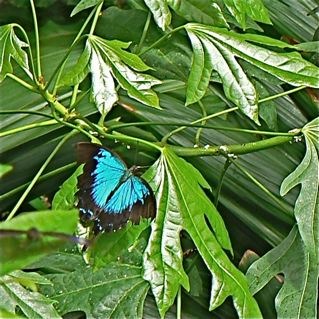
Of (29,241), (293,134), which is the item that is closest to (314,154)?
(293,134)

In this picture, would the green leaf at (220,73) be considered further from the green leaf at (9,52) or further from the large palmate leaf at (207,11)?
the green leaf at (9,52)

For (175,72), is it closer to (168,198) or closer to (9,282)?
(168,198)

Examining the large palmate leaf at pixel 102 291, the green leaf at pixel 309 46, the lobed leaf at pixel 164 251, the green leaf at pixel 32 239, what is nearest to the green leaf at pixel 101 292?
the large palmate leaf at pixel 102 291

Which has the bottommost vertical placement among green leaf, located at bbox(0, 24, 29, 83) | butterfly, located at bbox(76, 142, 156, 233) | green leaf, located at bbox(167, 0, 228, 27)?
butterfly, located at bbox(76, 142, 156, 233)

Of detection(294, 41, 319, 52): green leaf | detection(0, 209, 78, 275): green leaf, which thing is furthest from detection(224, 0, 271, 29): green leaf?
detection(0, 209, 78, 275): green leaf

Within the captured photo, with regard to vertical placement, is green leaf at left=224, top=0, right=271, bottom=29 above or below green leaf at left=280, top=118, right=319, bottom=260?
above

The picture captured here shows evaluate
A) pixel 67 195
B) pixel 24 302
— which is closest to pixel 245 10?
pixel 67 195

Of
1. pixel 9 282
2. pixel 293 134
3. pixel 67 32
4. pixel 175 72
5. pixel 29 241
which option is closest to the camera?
pixel 29 241

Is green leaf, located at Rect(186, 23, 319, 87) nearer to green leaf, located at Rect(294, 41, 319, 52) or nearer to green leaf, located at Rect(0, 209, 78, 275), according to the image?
green leaf, located at Rect(294, 41, 319, 52)
